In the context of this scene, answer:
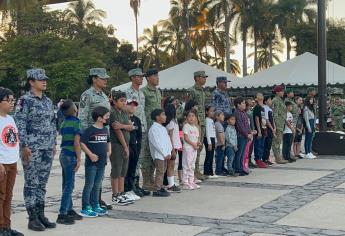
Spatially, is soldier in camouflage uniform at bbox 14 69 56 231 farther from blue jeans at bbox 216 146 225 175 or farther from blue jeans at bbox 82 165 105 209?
blue jeans at bbox 216 146 225 175

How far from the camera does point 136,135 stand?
746cm

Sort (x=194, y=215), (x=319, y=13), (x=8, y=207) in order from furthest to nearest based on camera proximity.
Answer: (x=319, y=13) < (x=194, y=215) < (x=8, y=207)

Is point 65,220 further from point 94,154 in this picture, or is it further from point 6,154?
point 6,154

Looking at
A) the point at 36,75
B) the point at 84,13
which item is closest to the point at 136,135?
the point at 36,75

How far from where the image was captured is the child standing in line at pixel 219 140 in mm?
9586

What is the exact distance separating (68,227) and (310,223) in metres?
2.65

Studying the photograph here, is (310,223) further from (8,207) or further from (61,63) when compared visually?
(61,63)

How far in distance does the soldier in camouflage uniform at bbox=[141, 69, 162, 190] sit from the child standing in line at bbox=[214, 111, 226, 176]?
1.69 meters

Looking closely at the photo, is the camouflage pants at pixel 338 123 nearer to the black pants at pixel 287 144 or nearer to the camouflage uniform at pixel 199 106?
the black pants at pixel 287 144

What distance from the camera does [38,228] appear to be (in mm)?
5672

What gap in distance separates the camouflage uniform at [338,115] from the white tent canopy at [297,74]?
4440mm

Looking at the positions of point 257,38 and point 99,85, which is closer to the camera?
point 99,85

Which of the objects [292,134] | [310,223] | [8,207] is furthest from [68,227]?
[292,134]

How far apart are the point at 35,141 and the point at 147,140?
253 centimetres
